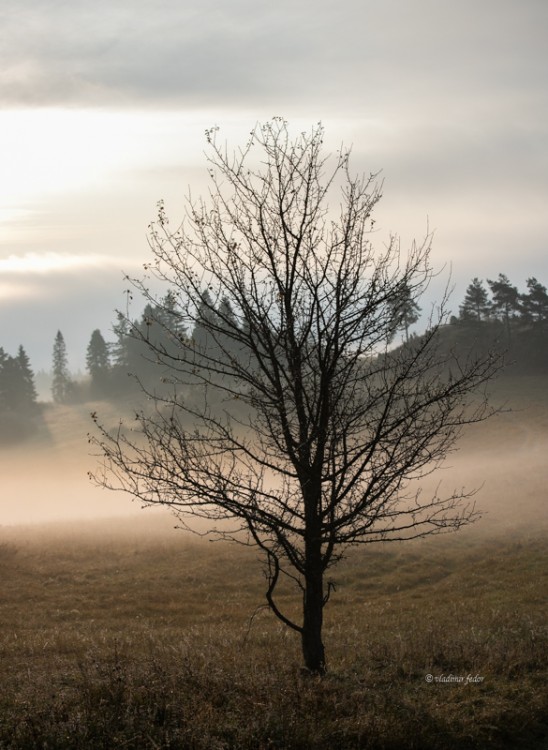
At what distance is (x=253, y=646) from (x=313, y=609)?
5.07 metres

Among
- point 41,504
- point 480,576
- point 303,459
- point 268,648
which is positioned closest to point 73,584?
point 268,648

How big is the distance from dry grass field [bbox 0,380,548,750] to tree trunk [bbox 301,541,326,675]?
44 cm

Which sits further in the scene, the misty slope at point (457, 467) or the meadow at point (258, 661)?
the misty slope at point (457, 467)

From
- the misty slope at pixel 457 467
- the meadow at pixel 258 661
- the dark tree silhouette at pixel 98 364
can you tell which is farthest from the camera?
the dark tree silhouette at pixel 98 364

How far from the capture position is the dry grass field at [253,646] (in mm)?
7230

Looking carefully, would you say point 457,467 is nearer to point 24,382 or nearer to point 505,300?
point 505,300

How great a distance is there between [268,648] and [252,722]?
6.83 m

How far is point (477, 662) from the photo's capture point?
10211mm

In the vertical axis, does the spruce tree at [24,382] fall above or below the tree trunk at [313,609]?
above

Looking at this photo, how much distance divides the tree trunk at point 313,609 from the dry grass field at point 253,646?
0.44 m

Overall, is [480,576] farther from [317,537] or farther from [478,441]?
[478,441]
